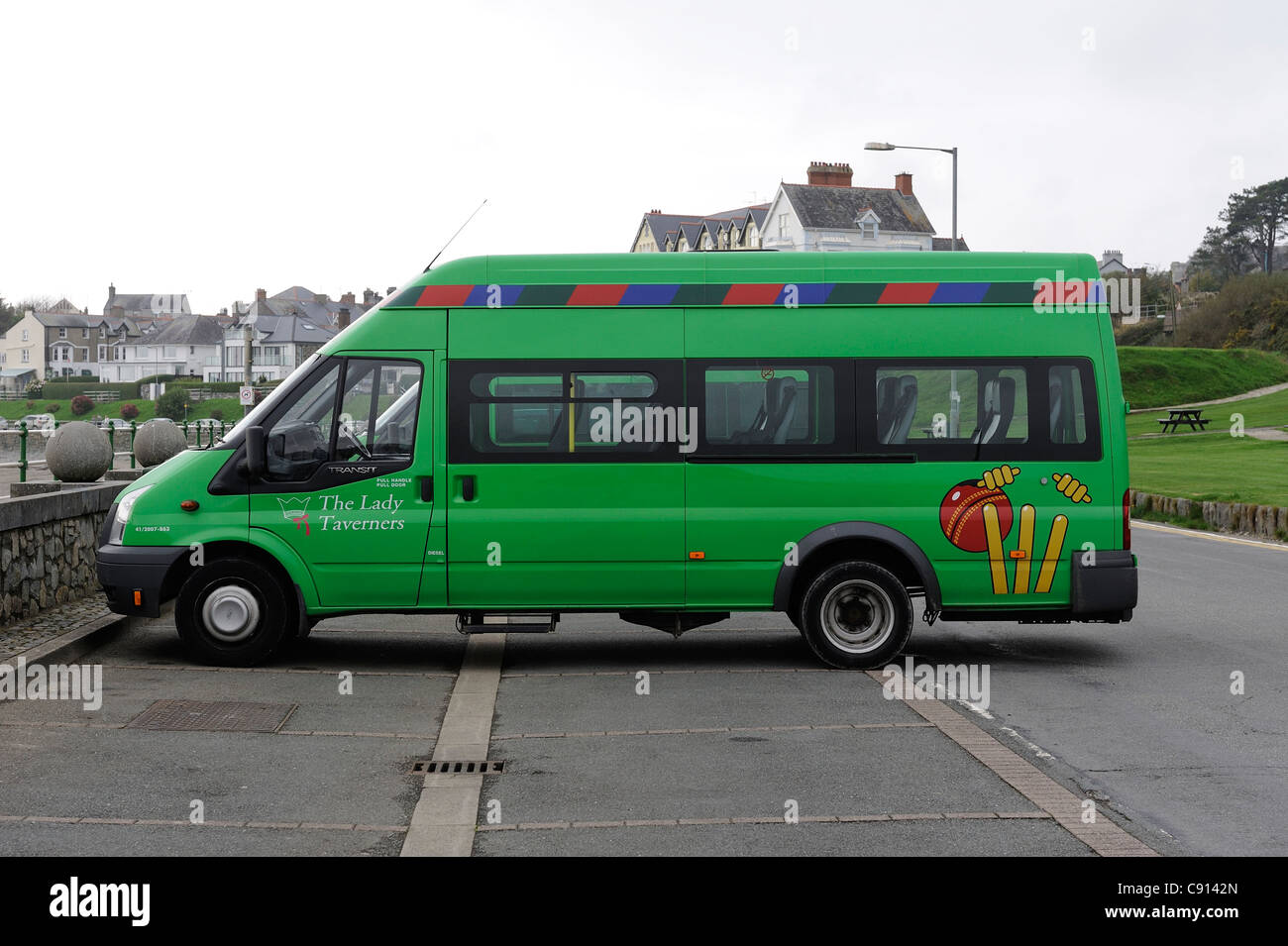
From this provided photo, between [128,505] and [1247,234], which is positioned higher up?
[1247,234]

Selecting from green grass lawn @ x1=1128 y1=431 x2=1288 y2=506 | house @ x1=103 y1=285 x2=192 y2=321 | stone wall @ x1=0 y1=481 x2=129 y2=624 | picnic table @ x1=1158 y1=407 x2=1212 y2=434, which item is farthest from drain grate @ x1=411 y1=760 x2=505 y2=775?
house @ x1=103 y1=285 x2=192 y2=321

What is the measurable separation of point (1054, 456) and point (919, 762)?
350 centimetres

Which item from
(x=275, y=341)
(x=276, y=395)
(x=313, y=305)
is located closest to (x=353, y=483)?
(x=276, y=395)

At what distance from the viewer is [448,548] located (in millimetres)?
9469

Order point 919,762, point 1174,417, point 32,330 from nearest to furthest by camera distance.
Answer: point 919,762 → point 1174,417 → point 32,330

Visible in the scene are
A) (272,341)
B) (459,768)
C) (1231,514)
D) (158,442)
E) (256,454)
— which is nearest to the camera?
(459,768)

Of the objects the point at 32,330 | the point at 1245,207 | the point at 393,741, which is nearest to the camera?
the point at 393,741

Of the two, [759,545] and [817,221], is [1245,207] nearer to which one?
[817,221]

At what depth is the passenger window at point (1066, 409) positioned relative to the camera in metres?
9.67

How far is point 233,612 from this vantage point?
31.4 ft

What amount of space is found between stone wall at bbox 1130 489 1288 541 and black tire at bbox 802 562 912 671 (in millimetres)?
10656

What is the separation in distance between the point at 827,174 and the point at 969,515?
8229cm

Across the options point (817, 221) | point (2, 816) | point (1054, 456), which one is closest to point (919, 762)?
point (1054, 456)

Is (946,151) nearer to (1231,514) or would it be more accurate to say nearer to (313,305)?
(1231,514)
